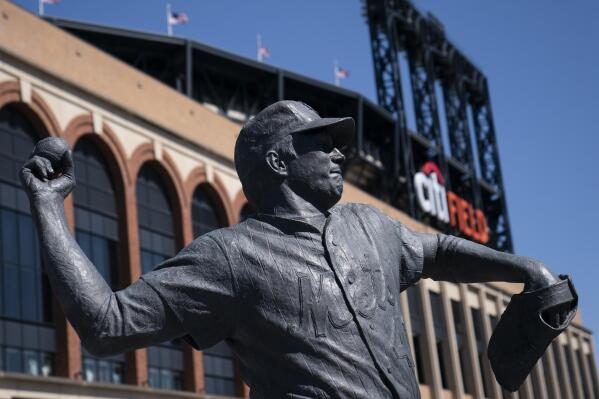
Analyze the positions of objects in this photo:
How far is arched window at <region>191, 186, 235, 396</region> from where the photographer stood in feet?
95.5

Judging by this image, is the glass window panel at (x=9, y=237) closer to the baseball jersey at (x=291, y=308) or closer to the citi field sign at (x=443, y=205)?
the baseball jersey at (x=291, y=308)

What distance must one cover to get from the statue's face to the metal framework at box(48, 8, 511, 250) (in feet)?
107

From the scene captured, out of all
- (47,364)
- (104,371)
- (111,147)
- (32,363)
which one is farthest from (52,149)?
(111,147)

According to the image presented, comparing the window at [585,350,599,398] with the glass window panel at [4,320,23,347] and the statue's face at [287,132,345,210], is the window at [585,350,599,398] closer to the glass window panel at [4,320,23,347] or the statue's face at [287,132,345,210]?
the glass window panel at [4,320,23,347]

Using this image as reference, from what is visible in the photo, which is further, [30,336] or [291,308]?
[30,336]

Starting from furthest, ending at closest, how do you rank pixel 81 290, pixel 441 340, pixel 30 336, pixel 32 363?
pixel 441 340, pixel 30 336, pixel 32 363, pixel 81 290

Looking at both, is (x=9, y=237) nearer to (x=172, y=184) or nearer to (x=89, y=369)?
(x=89, y=369)

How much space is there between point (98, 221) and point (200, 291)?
24095 mm

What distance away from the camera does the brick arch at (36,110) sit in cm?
2408

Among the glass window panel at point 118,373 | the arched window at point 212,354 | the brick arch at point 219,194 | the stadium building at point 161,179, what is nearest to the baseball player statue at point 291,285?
the stadium building at point 161,179

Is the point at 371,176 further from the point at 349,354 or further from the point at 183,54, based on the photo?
the point at 349,354

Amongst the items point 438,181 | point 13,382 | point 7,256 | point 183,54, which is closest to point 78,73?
point 7,256

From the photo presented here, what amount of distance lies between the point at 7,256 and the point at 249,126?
20.9 meters

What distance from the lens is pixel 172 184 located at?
29.8 metres
